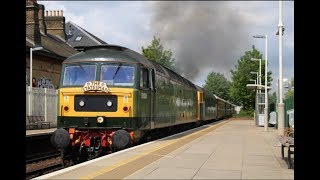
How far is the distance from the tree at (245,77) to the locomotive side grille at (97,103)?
57621 millimetres

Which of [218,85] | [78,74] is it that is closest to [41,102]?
[78,74]

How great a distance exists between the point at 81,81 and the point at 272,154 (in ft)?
19.7

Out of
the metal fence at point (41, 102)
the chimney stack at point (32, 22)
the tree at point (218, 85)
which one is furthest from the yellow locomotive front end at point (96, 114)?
the tree at point (218, 85)

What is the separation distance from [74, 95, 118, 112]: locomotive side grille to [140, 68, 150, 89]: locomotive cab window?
4.03 feet

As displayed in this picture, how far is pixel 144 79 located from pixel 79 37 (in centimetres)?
4626

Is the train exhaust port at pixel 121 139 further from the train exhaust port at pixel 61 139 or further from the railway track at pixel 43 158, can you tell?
the railway track at pixel 43 158

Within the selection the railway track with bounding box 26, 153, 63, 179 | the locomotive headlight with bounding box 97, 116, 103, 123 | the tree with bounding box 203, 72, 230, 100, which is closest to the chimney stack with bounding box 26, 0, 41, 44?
the railway track with bounding box 26, 153, 63, 179

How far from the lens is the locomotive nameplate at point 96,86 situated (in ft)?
46.9

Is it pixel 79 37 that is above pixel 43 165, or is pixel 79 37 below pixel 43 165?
above

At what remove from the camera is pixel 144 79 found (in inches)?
614

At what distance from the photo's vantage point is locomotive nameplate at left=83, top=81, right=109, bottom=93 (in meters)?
14.3

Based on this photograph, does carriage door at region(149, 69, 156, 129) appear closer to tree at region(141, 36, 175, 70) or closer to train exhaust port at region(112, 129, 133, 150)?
train exhaust port at region(112, 129, 133, 150)

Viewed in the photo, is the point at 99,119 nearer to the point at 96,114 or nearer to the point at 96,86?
the point at 96,114
